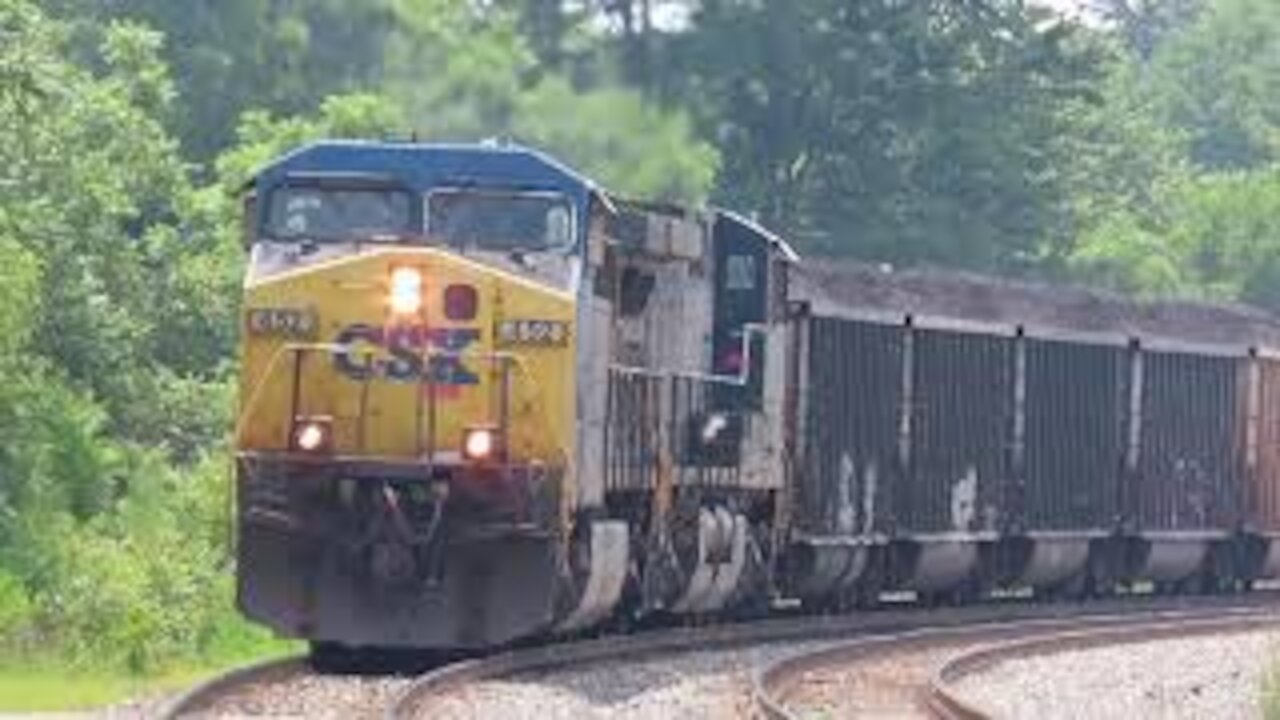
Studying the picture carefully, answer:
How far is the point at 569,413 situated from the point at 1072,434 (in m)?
15.1

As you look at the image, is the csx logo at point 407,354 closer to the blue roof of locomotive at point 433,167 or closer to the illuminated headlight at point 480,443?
the illuminated headlight at point 480,443

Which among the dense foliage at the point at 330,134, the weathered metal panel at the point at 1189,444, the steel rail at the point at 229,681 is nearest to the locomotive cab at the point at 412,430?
the steel rail at the point at 229,681

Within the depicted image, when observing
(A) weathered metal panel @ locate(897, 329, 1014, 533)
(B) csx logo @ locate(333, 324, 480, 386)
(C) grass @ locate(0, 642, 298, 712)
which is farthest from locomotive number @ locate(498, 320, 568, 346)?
(A) weathered metal panel @ locate(897, 329, 1014, 533)

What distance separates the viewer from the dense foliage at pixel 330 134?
26188 millimetres

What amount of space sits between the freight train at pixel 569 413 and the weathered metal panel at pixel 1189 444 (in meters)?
3.15

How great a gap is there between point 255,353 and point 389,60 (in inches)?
989

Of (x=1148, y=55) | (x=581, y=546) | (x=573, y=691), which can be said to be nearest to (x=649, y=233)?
(x=581, y=546)

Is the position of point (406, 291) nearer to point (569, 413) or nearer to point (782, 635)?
point (569, 413)

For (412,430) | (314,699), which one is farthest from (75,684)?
(412,430)

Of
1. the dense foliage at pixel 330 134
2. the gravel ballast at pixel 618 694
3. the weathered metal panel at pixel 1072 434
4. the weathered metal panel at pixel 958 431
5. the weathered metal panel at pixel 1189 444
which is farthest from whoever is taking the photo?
the weathered metal panel at pixel 1189 444

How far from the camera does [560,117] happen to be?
2973 centimetres

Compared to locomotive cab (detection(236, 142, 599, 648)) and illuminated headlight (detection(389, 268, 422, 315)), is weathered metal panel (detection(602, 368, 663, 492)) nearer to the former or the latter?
locomotive cab (detection(236, 142, 599, 648))

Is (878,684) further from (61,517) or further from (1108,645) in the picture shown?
(61,517)

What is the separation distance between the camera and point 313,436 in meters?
19.7
